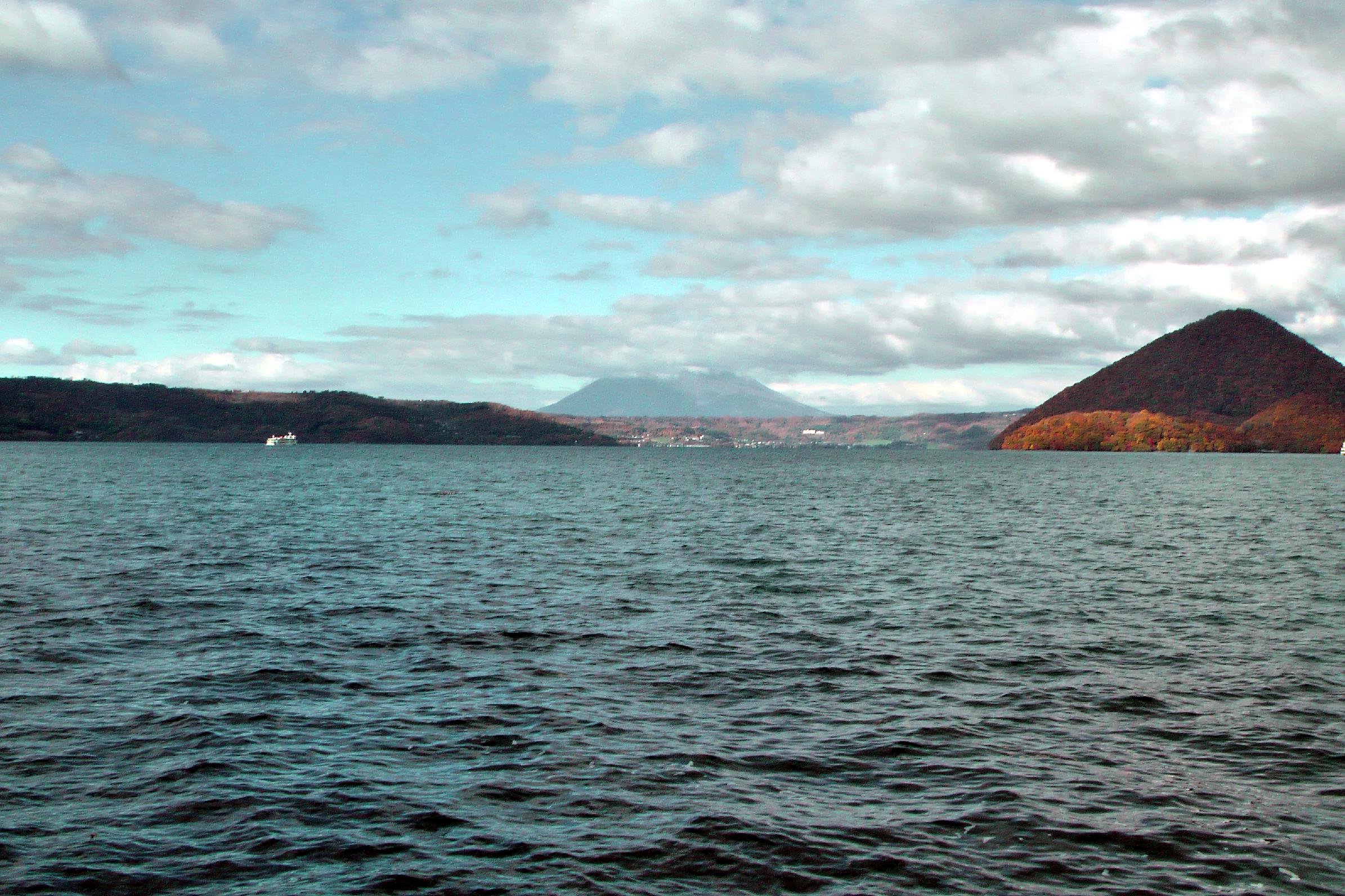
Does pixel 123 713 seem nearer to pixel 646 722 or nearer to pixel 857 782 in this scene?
pixel 646 722

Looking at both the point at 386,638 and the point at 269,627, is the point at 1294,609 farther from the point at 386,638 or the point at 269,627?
the point at 269,627

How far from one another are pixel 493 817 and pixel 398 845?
5.65ft

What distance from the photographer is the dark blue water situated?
47.0 feet

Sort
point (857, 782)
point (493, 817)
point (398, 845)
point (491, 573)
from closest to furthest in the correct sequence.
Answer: point (398, 845) → point (493, 817) → point (857, 782) → point (491, 573)

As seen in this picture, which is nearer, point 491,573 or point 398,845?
point 398,845

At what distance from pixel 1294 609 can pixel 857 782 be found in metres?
28.6

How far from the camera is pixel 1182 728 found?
2109cm

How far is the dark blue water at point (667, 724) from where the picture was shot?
1432cm

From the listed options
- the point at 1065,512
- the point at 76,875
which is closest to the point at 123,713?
the point at 76,875

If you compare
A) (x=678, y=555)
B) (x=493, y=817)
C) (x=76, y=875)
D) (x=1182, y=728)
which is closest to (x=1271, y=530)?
(x=678, y=555)

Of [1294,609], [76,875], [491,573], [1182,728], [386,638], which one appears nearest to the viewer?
[76,875]

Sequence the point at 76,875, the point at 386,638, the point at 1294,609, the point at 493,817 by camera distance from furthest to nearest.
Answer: the point at 1294,609
the point at 386,638
the point at 493,817
the point at 76,875

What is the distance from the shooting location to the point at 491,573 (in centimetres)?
A: 4534

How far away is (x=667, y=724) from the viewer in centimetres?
2105
